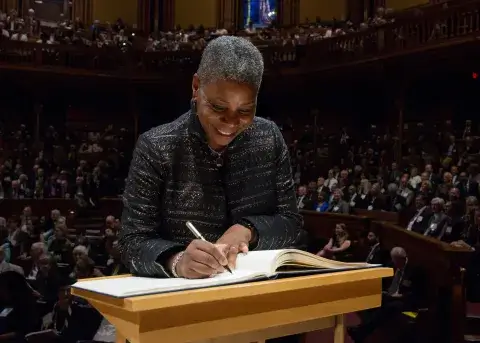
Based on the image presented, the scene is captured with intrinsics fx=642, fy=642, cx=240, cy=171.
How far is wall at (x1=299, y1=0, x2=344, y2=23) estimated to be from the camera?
674 inches

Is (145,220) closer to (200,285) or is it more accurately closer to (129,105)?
(200,285)

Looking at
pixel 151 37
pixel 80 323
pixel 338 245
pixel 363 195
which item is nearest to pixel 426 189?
pixel 338 245

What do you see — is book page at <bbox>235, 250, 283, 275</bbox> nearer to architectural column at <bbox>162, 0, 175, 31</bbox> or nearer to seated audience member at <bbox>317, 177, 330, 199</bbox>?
seated audience member at <bbox>317, 177, 330, 199</bbox>

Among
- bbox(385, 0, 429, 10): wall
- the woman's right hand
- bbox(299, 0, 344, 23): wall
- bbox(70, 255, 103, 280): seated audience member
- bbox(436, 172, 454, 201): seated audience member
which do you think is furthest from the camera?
bbox(299, 0, 344, 23): wall

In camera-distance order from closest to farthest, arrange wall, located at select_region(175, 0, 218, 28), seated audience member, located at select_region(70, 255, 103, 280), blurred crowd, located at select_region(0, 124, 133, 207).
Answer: seated audience member, located at select_region(70, 255, 103, 280) → blurred crowd, located at select_region(0, 124, 133, 207) → wall, located at select_region(175, 0, 218, 28)

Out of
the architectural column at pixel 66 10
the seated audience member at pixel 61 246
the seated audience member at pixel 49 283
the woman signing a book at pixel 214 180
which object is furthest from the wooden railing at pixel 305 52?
the woman signing a book at pixel 214 180

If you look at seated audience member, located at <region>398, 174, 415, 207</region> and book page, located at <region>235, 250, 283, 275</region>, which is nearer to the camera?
book page, located at <region>235, 250, 283, 275</region>

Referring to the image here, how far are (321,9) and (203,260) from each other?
17002 mm

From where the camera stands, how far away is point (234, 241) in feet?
4.54

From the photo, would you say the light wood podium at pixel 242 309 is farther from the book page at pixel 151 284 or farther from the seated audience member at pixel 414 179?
the seated audience member at pixel 414 179

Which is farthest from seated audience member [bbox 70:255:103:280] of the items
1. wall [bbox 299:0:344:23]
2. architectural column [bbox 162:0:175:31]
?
architectural column [bbox 162:0:175:31]

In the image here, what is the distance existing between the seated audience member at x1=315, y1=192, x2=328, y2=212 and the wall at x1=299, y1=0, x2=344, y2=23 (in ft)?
25.8

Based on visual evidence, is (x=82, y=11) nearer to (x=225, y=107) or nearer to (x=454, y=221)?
(x=454, y=221)

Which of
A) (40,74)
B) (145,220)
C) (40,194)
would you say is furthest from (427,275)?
(40,74)
